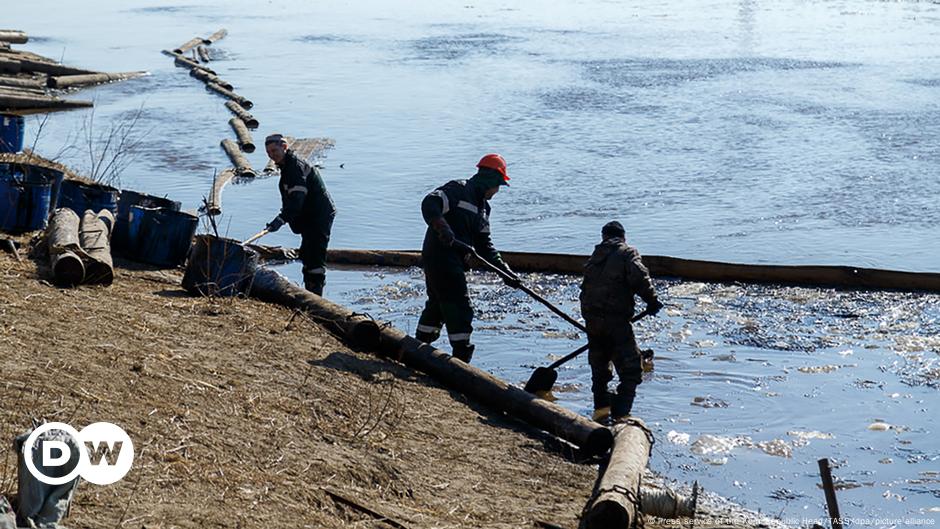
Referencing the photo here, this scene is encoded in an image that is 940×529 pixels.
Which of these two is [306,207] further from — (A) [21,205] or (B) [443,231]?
(A) [21,205]

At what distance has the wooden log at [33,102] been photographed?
85.3 feet

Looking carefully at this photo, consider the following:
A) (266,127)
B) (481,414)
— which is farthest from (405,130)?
(481,414)

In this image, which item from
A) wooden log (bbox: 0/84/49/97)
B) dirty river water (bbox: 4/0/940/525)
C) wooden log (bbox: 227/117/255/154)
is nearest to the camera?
dirty river water (bbox: 4/0/940/525)

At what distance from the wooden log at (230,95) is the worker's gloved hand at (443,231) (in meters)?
17.4

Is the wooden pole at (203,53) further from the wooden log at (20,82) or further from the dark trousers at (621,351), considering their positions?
the dark trousers at (621,351)

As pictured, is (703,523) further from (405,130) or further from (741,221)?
(405,130)

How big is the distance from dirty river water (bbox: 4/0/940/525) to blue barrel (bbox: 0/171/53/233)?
3321mm

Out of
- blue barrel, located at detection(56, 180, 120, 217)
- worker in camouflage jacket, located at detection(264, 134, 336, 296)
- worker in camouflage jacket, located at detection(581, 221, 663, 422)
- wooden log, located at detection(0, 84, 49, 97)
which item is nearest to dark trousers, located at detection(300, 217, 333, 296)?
worker in camouflage jacket, located at detection(264, 134, 336, 296)

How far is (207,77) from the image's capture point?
31109 mm

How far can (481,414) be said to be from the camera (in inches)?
369

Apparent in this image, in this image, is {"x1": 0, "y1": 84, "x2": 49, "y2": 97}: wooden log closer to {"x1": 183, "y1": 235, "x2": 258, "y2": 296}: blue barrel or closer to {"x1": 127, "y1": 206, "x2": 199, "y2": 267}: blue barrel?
{"x1": 127, "y1": 206, "x2": 199, "y2": 267}: blue barrel

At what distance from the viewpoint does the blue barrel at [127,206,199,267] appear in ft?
40.4

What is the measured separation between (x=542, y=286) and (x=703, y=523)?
6129mm

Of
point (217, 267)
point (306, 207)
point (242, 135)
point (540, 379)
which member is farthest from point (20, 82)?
point (540, 379)
